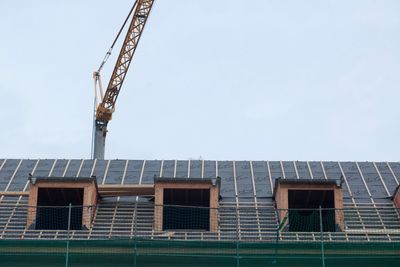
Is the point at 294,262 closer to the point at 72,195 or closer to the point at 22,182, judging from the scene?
the point at 72,195

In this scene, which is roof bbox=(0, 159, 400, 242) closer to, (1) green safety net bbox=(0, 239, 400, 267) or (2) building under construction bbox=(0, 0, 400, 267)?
(2) building under construction bbox=(0, 0, 400, 267)

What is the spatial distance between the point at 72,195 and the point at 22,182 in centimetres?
342

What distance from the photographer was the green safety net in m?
27.9

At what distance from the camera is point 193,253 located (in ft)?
92.1

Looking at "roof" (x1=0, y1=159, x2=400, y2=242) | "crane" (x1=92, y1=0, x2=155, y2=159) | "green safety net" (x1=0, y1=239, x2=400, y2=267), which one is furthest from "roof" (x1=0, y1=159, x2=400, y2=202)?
"crane" (x1=92, y1=0, x2=155, y2=159)

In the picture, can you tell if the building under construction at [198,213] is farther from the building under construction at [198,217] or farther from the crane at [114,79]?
the crane at [114,79]

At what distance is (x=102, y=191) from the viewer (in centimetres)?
3241

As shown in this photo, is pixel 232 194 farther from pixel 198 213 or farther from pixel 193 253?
pixel 193 253

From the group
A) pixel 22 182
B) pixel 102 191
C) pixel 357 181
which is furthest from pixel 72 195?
pixel 357 181

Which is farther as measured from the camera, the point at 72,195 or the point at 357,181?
the point at 357,181

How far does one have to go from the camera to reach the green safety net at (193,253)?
1098 inches

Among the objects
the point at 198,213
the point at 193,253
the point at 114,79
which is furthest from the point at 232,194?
the point at 114,79

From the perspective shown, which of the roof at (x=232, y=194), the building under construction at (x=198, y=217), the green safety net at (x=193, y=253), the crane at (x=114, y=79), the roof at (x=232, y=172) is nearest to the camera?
the green safety net at (x=193, y=253)

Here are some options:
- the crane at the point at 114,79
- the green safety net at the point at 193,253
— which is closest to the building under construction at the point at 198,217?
the green safety net at the point at 193,253
